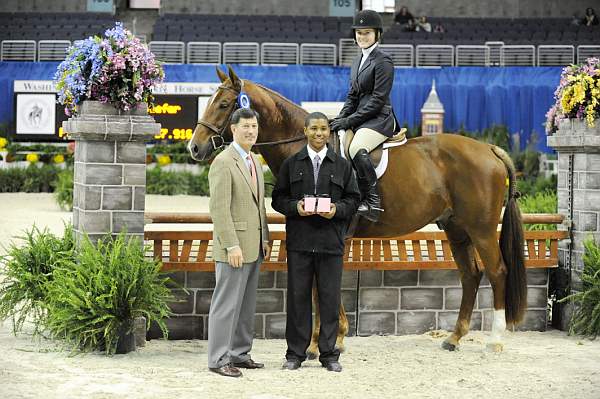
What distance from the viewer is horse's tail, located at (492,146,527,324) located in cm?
622

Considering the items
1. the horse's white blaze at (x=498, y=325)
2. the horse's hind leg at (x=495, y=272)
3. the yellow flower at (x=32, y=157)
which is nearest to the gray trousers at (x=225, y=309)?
the horse's hind leg at (x=495, y=272)

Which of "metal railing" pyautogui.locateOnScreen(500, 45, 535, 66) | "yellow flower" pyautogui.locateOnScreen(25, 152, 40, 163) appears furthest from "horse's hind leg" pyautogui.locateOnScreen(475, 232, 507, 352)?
"metal railing" pyautogui.locateOnScreen(500, 45, 535, 66)

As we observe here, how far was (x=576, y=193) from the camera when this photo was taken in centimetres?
714

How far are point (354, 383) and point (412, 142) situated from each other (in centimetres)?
198

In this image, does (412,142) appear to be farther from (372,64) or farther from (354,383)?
(354,383)

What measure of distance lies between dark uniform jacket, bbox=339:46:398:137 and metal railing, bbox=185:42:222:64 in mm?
16836

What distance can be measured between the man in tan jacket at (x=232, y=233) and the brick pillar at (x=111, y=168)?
3.06 ft

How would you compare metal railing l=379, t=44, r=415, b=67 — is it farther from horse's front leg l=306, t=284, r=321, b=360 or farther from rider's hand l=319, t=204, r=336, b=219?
rider's hand l=319, t=204, r=336, b=219

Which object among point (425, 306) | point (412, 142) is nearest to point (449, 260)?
point (425, 306)

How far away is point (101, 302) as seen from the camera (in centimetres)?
554

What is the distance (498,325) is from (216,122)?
2.45 metres

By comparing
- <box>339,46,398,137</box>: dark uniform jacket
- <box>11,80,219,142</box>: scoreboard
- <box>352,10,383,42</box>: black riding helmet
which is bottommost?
<box>339,46,398,137</box>: dark uniform jacket

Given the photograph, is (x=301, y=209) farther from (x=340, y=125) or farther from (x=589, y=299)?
(x=589, y=299)

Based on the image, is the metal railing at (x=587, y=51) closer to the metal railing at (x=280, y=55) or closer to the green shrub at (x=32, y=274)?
the metal railing at (x=280, y=55)
